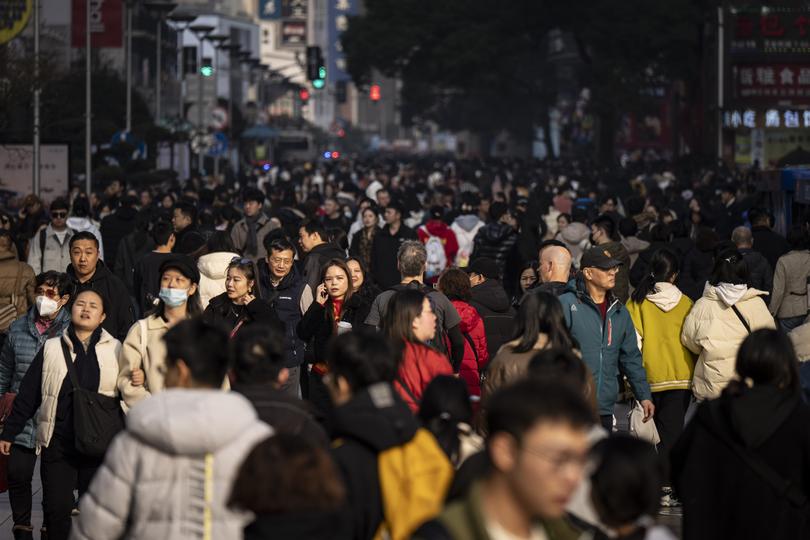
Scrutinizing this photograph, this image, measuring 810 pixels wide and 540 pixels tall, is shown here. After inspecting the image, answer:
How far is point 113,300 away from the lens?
11.3 metres

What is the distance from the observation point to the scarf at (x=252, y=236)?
17734 millimetres

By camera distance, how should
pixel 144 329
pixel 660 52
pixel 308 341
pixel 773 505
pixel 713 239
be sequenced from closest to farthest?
pixel 773 505 → pixel 144 329 → pixel 308 341 → pixel 713 239 → pixel 660 52

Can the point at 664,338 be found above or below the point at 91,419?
above

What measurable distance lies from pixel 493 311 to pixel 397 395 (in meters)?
6.27

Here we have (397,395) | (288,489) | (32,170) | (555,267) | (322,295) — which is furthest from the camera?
(32,170)

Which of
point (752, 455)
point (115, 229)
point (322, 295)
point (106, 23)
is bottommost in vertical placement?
point (752, 455)

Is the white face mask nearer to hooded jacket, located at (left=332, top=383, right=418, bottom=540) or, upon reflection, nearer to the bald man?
the bald man

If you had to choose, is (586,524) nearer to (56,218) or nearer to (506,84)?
(56,218)

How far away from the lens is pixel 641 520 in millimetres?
4824

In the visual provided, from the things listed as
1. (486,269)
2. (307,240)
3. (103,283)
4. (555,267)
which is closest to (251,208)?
(307,240)

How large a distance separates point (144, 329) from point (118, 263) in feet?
25.4

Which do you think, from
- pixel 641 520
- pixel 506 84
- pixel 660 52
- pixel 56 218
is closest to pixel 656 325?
pixel 641 520

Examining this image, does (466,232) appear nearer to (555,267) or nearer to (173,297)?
(555,267)

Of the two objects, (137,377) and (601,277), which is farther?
(601,277)
